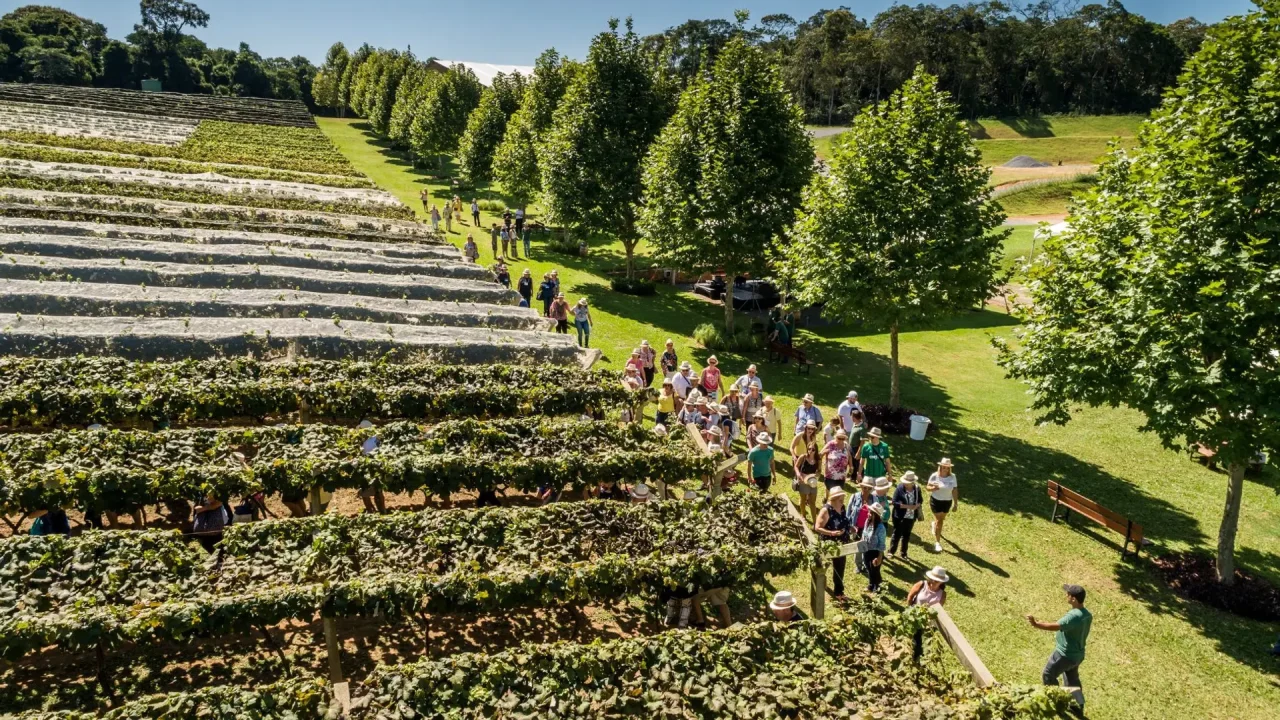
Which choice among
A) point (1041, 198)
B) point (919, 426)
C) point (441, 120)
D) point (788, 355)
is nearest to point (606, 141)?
point (788, 355)

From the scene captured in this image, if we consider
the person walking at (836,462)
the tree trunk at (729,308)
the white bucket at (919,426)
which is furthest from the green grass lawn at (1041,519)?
the person walking at (836,462)

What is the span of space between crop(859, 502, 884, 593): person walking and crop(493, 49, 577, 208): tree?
1384 inches

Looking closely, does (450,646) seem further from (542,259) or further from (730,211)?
(542,259)

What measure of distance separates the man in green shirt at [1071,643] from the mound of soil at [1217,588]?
557 centimetres

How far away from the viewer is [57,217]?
2741cm

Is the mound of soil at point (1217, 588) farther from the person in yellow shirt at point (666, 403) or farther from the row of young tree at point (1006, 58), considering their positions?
the row of young tree at point (1006, 58)

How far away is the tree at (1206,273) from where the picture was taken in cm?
1248

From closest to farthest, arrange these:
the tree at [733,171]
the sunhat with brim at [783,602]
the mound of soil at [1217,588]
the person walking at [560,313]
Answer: the sunhat with brim at [783,602] → the mound of soil at [1217,588] → the person walking at [560,313] → the tree at [733,171]

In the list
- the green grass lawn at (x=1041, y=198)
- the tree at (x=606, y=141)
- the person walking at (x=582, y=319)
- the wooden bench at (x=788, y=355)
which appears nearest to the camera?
the person walking at (x=582, y=319)

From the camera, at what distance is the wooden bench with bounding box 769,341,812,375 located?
25.5m

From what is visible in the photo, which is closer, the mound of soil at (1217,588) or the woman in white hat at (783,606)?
the woman in white hat at (783,606)

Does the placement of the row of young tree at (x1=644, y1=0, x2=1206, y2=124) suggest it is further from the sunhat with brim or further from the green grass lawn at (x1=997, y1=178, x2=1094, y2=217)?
the sunhat with brim

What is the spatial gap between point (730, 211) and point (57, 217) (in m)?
25.1

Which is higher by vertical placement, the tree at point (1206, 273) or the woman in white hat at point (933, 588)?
→ the tree at point (1206, 273)
